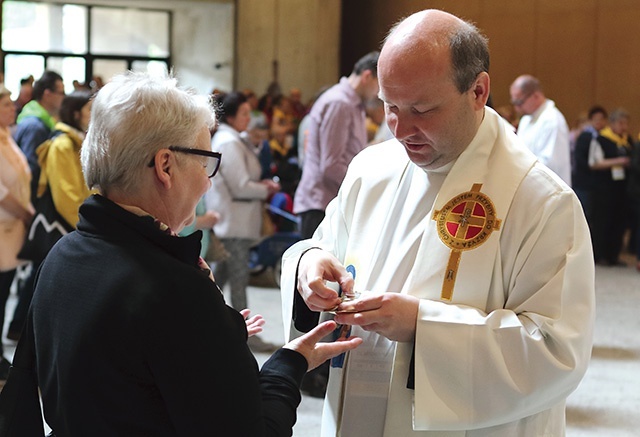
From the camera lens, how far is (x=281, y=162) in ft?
33.5

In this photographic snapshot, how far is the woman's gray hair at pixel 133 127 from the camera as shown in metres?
1.76

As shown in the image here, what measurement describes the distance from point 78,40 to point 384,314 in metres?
13.9

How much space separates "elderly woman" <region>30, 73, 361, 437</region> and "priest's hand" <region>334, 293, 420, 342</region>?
208 millimetres

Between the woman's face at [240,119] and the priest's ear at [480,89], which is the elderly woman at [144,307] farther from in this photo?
the woman's face at [240,119]

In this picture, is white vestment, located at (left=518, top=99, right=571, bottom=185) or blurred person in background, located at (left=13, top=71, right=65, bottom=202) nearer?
blurred person in background, located at (left=13, top=71, right=65, bottom=202)

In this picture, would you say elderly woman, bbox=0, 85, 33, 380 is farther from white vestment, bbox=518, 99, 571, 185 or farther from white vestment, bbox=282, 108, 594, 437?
white vestment, bbox=518, 99, 571, 185

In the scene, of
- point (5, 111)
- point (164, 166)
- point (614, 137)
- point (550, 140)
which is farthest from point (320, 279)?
point (614, 137)

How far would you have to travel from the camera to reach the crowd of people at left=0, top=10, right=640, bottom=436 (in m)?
1.67

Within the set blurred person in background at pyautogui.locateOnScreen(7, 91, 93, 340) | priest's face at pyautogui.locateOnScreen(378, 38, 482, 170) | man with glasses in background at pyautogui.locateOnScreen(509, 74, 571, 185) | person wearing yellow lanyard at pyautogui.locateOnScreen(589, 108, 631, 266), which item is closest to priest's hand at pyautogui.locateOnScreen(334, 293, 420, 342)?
priest's face at pyautogui.locateOnScreen(378, 38, 482, 170)

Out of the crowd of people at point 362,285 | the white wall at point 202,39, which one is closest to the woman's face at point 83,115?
the crowd of people at point 362,285

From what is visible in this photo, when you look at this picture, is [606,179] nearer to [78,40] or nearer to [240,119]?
[240,119]

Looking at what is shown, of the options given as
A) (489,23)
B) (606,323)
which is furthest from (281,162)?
(489,23)

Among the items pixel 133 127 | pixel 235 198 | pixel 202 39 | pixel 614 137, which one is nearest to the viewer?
pixel 133 127

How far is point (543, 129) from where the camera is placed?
23.5 ft
